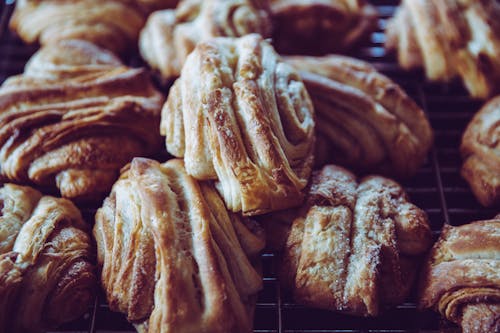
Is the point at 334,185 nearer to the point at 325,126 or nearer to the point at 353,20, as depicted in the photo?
the point at 325,126

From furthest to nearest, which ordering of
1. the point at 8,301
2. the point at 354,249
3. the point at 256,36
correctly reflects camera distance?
the point at 256,36
the point at 354,249
the point at 8,301

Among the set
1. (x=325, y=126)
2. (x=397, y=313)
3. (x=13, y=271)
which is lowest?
(x=397, y=313)

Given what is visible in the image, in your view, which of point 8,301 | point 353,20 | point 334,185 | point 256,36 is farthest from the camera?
point 353,20

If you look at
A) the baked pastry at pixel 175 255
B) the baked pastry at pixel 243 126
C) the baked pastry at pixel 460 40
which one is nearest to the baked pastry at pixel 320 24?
the baked pastry at pixel 460 40

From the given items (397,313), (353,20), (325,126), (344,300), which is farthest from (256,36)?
(397,313)

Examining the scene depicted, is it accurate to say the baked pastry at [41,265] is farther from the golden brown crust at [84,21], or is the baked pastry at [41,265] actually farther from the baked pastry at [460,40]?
the baked pastry at [460,40]

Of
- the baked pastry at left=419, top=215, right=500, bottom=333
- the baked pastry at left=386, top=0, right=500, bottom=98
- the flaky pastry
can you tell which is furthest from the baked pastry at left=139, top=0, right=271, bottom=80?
the baked pastry at left=419, top=215, right=500, bottom=333

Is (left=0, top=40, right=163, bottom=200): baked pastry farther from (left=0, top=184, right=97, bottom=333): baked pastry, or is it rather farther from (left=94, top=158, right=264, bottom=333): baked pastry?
(left=94, top=158, right=264, bottom=333): baked pastry
